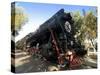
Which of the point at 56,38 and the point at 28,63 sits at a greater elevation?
the point at 56,38

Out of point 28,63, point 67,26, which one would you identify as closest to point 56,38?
point 67,26

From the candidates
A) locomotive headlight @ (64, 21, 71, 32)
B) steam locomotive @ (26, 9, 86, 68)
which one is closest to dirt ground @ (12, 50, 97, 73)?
steam locomotive @ (26, 9, 86, 68)

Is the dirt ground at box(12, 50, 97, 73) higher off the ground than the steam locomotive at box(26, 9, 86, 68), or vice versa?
the steam locomotive at box(26, 9, 86, 68)

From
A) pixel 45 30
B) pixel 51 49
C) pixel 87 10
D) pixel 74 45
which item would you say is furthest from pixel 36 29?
pixel 87 10

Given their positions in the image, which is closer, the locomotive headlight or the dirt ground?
the dirt ground

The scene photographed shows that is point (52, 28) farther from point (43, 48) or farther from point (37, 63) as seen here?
point (37, 63)

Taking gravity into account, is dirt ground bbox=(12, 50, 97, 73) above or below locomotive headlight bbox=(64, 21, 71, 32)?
below

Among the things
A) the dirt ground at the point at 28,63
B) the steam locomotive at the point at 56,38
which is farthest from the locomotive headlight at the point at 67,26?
the dirt ground at the point at 28,63

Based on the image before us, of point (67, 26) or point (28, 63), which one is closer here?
point (28, 63)

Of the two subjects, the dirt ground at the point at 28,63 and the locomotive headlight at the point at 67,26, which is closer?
the dirt ground at the point at 28,63

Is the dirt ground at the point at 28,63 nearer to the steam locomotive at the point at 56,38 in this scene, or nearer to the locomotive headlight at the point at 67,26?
the steam locomotive at the point at 56,38

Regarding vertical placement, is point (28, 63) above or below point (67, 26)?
below

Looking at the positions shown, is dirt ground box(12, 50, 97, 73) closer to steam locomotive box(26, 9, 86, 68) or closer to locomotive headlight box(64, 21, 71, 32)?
steam locomotive box(26, 9, 86, 68)

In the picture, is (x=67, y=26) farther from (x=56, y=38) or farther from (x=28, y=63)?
(x=28, y=63)
